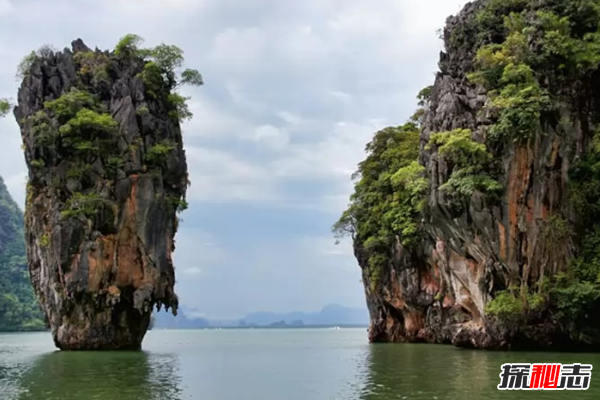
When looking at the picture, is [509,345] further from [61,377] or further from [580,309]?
[61,377]

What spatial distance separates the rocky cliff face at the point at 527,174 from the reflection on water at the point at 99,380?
552 inches

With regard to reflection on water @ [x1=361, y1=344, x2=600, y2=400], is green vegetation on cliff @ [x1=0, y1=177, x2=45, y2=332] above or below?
above

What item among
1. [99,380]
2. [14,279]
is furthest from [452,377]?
[14,279]

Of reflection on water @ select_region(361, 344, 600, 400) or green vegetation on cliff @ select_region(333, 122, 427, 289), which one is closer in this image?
reflection on water @ select_region(361, 344, 600, 400)

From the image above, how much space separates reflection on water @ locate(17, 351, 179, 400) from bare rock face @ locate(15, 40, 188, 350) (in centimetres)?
665

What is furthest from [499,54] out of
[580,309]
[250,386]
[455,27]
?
[250,386]

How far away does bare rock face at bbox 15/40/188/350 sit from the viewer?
31.9 m

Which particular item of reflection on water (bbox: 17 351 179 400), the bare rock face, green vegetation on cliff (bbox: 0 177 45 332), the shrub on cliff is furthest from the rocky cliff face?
green vegetation on cliff (bbox: 0 177 45 332)

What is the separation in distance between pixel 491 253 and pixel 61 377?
58.2 feet

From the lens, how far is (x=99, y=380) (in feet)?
58.4

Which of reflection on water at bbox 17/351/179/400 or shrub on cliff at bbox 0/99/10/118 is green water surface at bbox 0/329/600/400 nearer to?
reflection on water at bbox 17/351/179/400

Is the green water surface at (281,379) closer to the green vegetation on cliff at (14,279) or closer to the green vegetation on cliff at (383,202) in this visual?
the green vegetation on cliff at (383,202)

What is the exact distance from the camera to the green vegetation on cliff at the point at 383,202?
35.6 metres

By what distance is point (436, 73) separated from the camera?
31.3 meters
